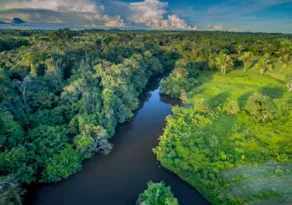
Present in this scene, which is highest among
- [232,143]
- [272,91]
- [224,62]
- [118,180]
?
[224,62]

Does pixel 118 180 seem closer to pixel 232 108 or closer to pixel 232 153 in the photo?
pixel 232 153

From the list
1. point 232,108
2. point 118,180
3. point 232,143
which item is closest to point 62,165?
point 118,180

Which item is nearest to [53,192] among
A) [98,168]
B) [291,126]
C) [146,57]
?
[98,168]

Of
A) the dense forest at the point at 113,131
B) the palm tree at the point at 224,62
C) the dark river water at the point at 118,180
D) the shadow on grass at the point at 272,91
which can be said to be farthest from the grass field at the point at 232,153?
the palm tree at the point at 224,62

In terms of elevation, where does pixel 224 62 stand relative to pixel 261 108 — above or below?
above

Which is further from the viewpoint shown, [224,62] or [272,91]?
[224,62]

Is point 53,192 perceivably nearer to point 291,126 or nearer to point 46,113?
point 46,113

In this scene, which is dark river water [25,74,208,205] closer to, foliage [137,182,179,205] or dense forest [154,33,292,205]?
dense forest [154,33,292,205]

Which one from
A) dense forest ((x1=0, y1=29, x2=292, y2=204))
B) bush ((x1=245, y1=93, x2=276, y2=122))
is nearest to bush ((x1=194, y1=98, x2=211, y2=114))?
dense forest ((x1=0, y1=29, x2=292, y2=204))
